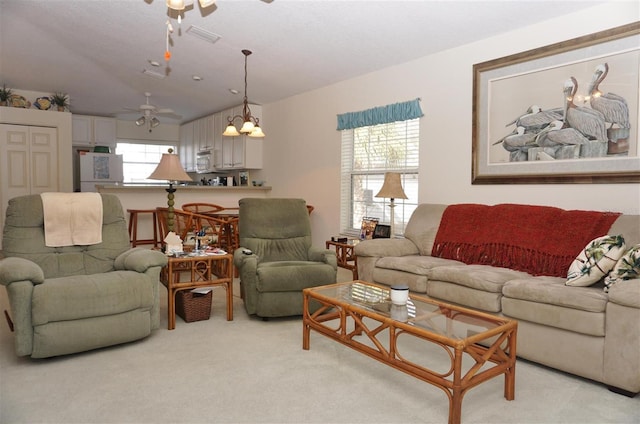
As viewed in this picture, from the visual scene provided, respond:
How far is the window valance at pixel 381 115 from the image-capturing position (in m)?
4.38

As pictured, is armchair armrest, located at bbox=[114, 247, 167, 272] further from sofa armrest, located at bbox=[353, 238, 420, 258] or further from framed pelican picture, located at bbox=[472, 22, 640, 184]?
framed pelican picture, located at bbox=[472, 22, 640, 184]

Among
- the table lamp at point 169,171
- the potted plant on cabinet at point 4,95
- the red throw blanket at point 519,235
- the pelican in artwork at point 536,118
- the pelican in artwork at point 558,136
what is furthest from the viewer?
the potted plant on cabinet at point 4,95

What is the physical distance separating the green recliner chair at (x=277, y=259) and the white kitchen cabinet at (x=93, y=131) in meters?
5.71

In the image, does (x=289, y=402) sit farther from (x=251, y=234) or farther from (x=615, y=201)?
(x=615, y=201)

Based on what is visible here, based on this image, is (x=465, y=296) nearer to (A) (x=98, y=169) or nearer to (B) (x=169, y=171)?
(B) (x=169, y=171)

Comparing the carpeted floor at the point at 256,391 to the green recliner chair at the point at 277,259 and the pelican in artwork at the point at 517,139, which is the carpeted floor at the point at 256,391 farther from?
the pelican in artwork at the point at 517,139

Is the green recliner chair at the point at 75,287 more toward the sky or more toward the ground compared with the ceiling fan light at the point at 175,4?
more toward the ground

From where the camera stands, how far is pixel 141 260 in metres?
2.98

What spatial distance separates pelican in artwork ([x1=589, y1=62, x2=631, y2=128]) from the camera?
3004mm

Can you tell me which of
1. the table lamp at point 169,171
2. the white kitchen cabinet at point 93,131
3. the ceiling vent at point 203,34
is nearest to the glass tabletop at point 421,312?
the table lamp at point 169,171

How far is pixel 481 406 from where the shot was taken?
2.15 meters

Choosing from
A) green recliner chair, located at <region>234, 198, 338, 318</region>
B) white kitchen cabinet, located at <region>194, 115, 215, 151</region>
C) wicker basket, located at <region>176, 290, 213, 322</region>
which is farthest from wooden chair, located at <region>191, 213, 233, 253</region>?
white kitchen cabinet, located at <region>194, 115, 215, 151</region>

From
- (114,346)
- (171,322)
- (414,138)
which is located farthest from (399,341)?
(414,138)

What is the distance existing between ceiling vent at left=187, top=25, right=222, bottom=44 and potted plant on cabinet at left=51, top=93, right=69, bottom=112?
12.0ft
